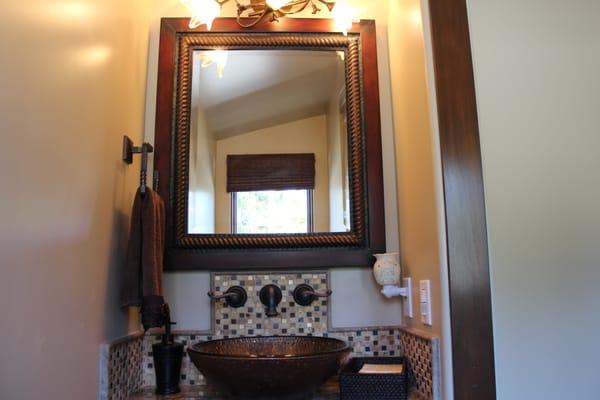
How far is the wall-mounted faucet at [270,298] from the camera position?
1.83m

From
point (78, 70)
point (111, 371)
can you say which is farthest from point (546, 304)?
point (78, 70)

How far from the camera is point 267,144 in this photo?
2010 mm

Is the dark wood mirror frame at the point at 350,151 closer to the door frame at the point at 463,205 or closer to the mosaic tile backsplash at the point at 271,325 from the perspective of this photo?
the mosaic tile backsplash at the point at 271,325

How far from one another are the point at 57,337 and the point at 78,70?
68 centimetres

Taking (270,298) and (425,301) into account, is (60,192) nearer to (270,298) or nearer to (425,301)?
(270,298)

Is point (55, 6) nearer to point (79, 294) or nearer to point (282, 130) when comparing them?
point (79, 294)

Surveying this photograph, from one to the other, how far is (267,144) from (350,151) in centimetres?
34

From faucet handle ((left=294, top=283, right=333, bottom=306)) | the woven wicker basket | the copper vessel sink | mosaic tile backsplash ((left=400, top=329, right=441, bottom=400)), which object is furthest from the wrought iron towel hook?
mosaic tile backsplash ((left=400, top=329, right=441, bottom=400))

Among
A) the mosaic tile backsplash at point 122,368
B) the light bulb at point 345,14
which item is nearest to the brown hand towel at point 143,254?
the mosaic tile backsplash at point 122,368

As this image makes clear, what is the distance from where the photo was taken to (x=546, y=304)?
142 cm

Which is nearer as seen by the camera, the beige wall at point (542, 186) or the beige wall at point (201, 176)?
the beige wall at point (542, 186)

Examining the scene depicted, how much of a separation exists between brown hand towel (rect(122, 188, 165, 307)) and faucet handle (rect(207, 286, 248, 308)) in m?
0.29

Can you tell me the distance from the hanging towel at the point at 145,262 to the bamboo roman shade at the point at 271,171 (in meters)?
0.41

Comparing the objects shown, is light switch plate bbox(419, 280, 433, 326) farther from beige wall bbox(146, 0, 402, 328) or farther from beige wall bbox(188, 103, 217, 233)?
beige wall bbox(188, 103, 217, 233)
